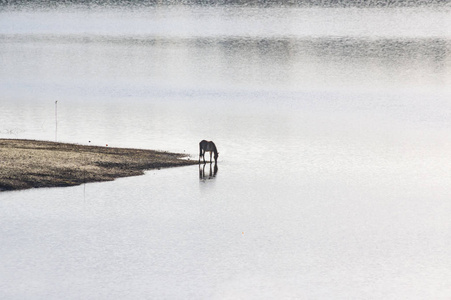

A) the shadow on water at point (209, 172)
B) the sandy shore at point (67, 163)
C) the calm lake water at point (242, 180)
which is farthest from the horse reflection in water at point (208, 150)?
the sandy shore at point (67, 163)

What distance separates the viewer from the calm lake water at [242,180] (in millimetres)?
22891

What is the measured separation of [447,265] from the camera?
79.2 feet

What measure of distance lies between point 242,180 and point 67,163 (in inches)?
299

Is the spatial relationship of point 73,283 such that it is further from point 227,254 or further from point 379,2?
point 379,2

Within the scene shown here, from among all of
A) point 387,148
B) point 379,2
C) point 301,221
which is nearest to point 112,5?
point 379,2

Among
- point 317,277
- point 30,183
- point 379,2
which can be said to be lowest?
point 317,277

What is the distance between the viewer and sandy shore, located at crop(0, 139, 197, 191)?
1273 inches

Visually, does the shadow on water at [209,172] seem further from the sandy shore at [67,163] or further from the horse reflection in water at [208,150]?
the sandy shore at [67,163]

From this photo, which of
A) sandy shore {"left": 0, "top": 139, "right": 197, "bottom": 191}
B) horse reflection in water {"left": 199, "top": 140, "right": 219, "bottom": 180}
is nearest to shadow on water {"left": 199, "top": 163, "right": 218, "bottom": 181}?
horse reflection in water {"left": 199, "top": 140, "right": 219, "bottom": 180}

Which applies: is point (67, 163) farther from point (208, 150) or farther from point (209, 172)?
point (208, 150)

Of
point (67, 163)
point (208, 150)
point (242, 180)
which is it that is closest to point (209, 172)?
point (208, 150)

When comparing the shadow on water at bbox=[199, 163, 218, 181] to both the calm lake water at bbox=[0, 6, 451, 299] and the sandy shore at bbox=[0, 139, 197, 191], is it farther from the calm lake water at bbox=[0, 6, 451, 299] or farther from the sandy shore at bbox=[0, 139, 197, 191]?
the sandy shore at bbox=[0, 139, 197, 191]

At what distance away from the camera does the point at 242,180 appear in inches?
1384

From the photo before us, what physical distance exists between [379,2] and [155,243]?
167 meters
